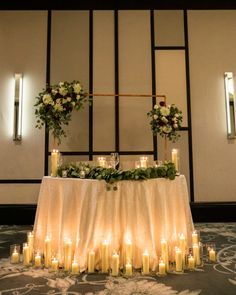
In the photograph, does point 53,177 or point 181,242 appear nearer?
point 181,242

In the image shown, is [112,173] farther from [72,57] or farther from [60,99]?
[72,57]

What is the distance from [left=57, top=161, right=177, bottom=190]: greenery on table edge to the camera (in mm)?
2236

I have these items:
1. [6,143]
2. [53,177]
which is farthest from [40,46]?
[53,177]

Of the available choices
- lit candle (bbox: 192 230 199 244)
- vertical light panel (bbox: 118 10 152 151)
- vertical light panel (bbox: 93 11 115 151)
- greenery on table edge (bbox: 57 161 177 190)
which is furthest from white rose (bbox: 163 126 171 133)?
lit candle (bbox: 192 230 199 244)

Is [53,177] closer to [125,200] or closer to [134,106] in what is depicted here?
[125,200]

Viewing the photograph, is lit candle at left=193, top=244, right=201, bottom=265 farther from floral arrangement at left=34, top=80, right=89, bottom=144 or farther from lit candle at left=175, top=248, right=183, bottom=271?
floral arrangement at left=34, top=80, right=89, bottom=144

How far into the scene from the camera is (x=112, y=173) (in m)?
2.24

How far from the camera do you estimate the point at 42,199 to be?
2568mm

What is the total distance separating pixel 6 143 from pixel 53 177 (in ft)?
8.31

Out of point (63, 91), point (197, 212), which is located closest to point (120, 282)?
point (63, 91)

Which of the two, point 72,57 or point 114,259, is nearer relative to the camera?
point 114,259
